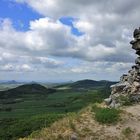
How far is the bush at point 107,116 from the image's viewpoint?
83.4 ft

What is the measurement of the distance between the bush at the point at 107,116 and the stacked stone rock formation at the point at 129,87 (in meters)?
3.08

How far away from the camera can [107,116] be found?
25.8 metres

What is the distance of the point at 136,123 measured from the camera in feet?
83.8

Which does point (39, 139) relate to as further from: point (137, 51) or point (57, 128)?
point (137, 51)

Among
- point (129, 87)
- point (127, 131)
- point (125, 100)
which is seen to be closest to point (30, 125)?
point (129, 87)

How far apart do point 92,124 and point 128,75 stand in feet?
37.2

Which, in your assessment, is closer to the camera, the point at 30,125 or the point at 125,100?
the point at 125,100

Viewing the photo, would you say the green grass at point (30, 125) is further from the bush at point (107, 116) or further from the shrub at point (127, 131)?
the shrub at point (127, 131)

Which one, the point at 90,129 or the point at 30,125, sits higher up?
the point at 90,129

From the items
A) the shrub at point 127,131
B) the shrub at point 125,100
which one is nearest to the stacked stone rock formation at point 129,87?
the shrub at point 125,100

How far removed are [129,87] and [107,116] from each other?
6.95 meters

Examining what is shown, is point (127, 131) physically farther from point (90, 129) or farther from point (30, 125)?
point (30, 125)

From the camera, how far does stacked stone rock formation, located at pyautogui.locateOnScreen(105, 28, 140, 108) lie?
3030 centimetres

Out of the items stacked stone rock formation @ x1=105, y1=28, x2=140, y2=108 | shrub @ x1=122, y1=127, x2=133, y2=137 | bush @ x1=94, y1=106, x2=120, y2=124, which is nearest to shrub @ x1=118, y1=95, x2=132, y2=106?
stacked stone rock formation @ x1=105, y1=28, x2=140, y2=108
